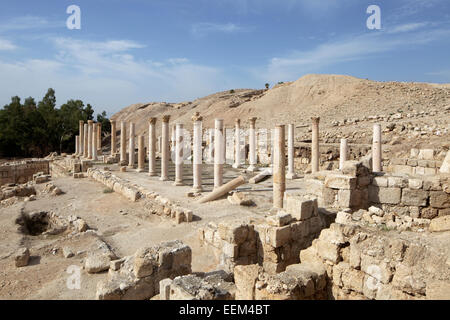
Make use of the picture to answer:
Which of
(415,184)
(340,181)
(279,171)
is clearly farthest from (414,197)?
(279,171)

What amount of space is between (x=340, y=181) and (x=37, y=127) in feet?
142

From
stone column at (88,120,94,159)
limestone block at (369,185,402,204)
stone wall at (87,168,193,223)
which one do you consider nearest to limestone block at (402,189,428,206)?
limestone block at (369,185,402,204)

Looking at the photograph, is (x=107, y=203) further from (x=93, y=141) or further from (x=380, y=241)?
(x=93, y=141)

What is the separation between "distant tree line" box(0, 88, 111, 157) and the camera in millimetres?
41625

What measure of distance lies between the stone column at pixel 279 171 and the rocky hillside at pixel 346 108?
12.7 metres

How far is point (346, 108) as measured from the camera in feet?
135

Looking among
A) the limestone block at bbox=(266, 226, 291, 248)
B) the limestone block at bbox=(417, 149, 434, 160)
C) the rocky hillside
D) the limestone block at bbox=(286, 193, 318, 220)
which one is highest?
the rocky hillside

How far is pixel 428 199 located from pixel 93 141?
28.9 metres

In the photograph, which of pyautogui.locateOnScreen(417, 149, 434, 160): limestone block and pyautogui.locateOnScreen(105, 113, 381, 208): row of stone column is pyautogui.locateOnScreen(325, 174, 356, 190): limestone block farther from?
pyautogui.locateOnScreen(417, 149, 434, 160): limestone block

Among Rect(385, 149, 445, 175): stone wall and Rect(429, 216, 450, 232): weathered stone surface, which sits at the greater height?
Rect(385, 149, 445, 175): stone wall

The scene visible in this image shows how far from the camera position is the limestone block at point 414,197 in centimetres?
888

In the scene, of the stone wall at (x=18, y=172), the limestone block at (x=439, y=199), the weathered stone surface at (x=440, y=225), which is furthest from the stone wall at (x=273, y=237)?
the stone wall at (x=18, y=172)

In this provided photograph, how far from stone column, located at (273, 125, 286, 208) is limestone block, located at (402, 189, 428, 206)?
4.46 metres
